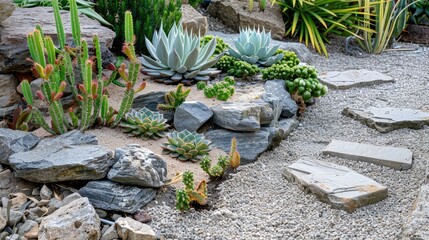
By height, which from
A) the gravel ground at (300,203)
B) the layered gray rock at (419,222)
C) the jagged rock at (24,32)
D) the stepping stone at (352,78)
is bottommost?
the stepping stone at (352,78)

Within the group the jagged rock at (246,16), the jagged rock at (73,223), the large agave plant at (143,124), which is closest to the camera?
the jagged rock at (73,223)

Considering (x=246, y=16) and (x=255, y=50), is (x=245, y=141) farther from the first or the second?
(x=246, y=16)

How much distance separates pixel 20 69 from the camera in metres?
4.34

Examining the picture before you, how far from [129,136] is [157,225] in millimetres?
955

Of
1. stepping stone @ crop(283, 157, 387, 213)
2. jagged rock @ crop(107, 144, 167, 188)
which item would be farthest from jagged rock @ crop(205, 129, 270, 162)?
jagged rock @ crop(107, 144, 167, 188)

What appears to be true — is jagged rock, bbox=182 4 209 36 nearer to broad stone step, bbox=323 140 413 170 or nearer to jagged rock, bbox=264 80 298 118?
jagged rock, bbox=264 80 298 118

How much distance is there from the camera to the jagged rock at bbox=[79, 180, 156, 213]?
3.32m

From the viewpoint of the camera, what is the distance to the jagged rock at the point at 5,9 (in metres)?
4.21

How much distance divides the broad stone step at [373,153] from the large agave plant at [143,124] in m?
1.19

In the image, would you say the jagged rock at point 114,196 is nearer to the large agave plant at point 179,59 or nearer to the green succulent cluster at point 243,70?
the large agave plant at point 179,59

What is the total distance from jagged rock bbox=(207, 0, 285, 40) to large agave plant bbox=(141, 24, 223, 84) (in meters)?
2.65

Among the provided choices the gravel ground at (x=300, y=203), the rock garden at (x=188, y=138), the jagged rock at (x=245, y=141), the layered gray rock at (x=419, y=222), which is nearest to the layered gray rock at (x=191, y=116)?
the rock garden at (x=188, y=138)

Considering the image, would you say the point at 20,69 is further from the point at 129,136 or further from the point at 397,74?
the point at 397,74

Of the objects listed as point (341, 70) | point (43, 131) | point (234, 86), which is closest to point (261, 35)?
point (234, 86)
